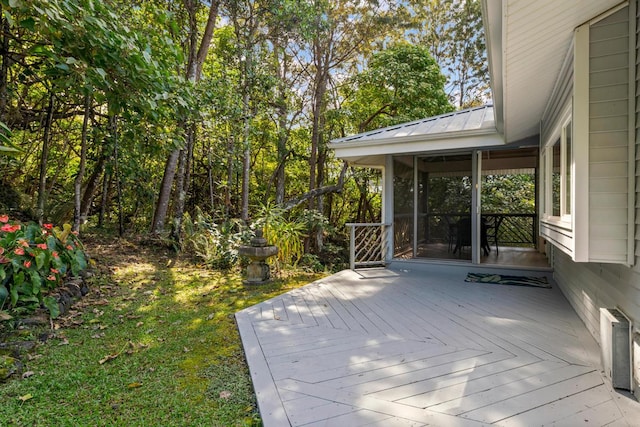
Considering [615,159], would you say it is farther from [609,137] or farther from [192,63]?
[192,63]

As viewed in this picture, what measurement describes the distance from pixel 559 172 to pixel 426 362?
283 cm

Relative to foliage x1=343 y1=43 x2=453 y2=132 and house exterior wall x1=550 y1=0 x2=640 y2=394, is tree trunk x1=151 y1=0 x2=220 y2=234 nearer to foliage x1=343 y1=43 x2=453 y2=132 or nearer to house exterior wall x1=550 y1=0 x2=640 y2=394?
foliage x1=343 y1=43 x2=453 y2=132

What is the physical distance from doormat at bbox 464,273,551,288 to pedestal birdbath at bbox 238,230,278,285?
126 inches

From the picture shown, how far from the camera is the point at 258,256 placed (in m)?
5.36

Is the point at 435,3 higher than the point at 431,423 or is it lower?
higher

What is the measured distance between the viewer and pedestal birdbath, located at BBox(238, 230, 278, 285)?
5.36m

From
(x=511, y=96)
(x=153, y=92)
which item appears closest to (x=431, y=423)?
(x=511, y=96)

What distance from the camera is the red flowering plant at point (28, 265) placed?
10.0 ft

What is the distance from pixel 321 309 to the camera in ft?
13.0

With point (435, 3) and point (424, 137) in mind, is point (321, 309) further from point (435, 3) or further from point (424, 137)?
point (435, 3)

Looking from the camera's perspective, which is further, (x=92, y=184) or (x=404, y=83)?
(x=404, y=83)

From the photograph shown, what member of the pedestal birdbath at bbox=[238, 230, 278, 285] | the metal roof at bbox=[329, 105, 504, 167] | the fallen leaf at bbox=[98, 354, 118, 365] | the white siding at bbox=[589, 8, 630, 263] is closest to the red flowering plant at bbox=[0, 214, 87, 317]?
the fallen leaf at bbox=[98, 354, 118, 365]

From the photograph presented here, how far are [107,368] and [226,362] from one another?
2.98 feet

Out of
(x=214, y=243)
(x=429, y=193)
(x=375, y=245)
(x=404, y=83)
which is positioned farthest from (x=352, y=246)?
(x=404, y=83)
